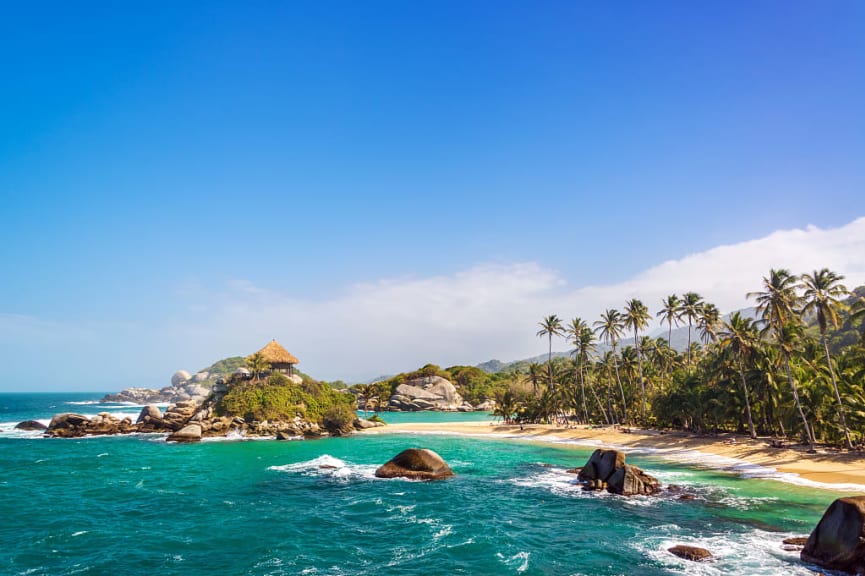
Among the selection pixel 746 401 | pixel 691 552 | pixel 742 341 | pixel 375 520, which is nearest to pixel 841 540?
pixel 691 552

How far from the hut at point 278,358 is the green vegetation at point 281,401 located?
5.04 m

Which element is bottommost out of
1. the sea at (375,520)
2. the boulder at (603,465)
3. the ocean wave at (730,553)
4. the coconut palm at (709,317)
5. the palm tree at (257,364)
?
the sea at (375,520)

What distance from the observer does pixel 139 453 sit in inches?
2367

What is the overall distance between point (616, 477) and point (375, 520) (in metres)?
20.5

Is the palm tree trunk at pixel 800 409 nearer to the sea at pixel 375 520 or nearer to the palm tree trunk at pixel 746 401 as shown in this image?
the palm tree trunk at pixel 746 401

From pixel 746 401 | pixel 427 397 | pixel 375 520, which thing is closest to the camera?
pixel 375 520

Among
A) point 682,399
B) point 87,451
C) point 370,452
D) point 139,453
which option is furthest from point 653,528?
point 87,451

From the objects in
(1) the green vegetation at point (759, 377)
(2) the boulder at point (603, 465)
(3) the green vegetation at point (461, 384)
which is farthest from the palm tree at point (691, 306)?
(3) the green vegetation at point (461, 384)

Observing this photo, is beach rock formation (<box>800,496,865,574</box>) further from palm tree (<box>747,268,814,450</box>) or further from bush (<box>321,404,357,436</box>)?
bush (<box>321,404,357,436</box>)

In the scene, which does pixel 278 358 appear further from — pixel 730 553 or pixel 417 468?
pixel 730 553

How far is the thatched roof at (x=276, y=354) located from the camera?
316ft

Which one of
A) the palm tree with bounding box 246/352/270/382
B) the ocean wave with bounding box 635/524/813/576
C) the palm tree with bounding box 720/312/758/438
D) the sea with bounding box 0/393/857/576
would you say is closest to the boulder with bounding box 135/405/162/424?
the palm tree with bounding box 246/352/270/382

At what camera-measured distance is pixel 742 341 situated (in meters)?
58.5

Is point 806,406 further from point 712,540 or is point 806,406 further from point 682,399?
point 712,540
